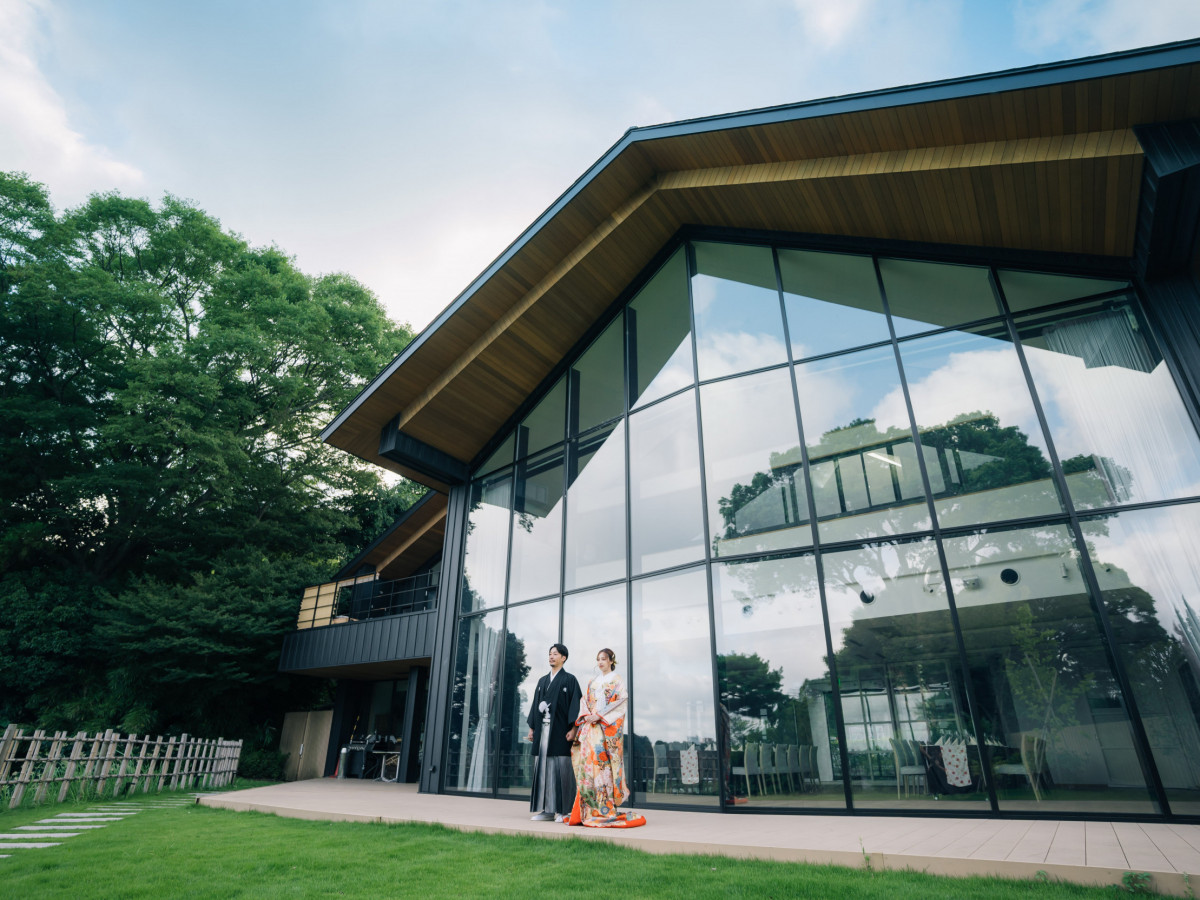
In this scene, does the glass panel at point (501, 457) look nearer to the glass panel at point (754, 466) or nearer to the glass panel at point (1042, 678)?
the glass panel at point (754, 466)

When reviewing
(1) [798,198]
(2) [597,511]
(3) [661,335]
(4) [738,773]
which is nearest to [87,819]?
(2) [597,511]

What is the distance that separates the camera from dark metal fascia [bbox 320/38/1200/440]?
16.1ft

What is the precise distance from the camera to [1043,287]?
6.55 meters

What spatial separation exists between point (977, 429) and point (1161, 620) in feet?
7.05

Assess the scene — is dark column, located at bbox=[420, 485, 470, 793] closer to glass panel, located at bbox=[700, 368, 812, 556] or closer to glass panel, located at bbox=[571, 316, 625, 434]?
glass panel, located at bbox=[571, 316, 625, 434]

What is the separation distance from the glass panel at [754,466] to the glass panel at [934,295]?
1.46m

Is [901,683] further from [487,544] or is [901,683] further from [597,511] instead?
[487,544]

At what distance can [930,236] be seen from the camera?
7.05 metres

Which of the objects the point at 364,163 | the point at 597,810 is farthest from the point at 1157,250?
the point at 364,163

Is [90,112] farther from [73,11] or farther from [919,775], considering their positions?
[919,775]

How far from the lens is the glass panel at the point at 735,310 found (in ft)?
25.7

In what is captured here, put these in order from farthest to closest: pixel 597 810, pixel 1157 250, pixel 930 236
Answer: pixel 930 236 → pixel 1157 250 → pixel 597 810

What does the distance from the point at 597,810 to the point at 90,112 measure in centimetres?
2175

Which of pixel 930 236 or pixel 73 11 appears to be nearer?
pixel 930 236
